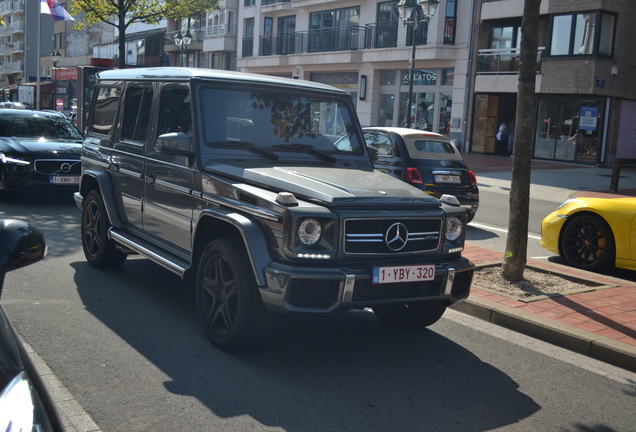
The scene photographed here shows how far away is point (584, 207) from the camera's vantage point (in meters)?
8.62

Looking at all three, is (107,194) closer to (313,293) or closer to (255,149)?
(255,149)

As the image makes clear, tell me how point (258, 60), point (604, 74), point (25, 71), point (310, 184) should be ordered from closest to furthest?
point (310, 184) < point (604, 74) < point (258, 60) < point (25, 71)

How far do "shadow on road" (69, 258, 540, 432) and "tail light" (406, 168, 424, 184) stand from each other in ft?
16.8

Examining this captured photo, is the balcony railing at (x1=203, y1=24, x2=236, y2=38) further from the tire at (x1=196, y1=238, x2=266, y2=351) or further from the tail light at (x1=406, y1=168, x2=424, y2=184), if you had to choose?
the tire at (x1=196, y1=238, x2=266, y2=351)

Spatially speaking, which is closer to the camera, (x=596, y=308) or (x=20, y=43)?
(x=596, y=308)

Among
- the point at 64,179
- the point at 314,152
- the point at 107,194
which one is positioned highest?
the point at 314,152

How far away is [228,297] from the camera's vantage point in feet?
15.6

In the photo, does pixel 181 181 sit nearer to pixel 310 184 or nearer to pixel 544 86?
pixel 310 184

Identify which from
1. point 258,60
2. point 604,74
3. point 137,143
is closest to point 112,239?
point 137,143

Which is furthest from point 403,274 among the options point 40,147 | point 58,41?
point 58,41

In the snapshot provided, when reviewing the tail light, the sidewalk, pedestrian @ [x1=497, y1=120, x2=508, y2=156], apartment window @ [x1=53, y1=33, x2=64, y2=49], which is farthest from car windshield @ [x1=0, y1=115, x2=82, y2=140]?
apartment window @ [x1=53, y1=33, x2=64, y2=49]

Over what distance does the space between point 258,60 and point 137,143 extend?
39.2 metres

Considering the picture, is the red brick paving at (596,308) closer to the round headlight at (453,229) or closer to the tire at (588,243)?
the tire at (588,243)

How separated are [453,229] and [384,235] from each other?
26.6 inches
